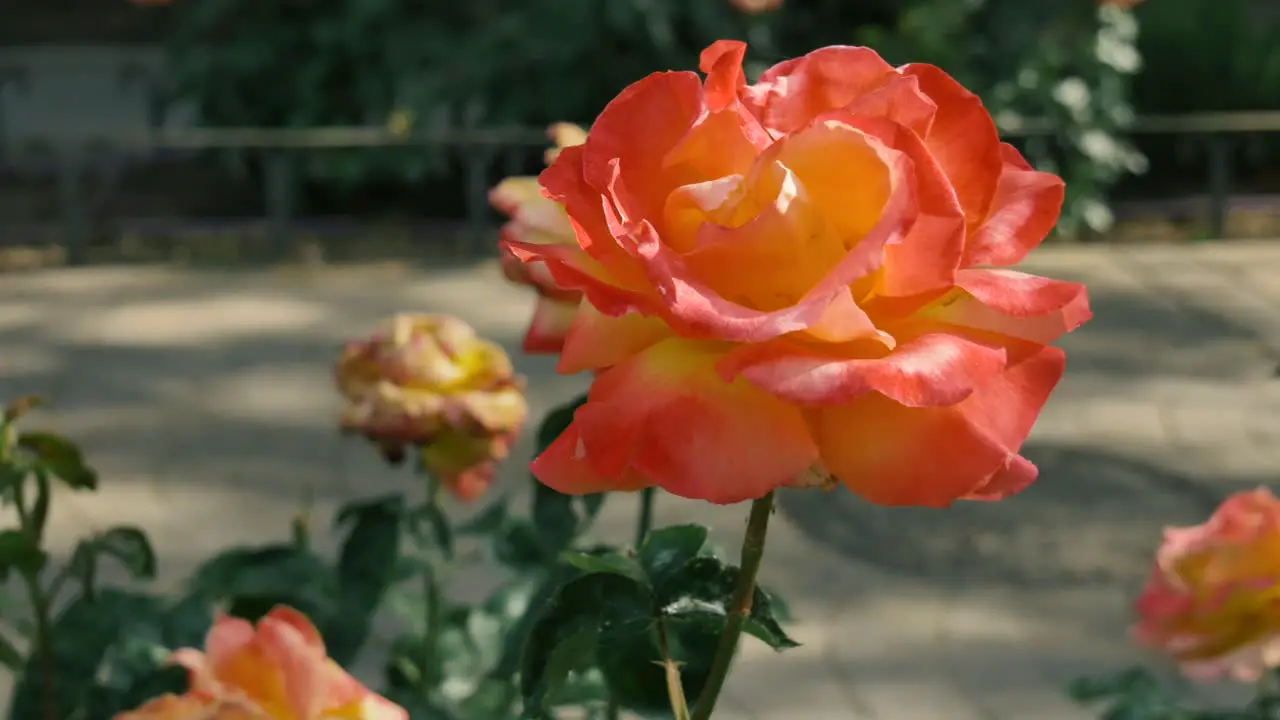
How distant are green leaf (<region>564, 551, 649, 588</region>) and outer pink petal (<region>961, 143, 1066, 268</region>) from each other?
223 mm

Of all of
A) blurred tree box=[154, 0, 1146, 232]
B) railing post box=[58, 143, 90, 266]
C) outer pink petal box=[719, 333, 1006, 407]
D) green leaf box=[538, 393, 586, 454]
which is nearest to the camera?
outer pink petal box=[719, 333, 1006, 407]

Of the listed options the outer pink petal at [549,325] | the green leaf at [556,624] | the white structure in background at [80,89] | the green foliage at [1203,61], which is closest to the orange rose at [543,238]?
the outer pink petal at [549,325]

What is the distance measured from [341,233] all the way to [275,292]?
1124 mm

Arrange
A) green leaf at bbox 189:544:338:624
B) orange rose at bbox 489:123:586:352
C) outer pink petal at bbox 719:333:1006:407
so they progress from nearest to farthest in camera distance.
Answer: outer pink petal at bbox 719:333:1006:407 → orange rose at bbox 489:123:586:352 → green leaf at bbox 189:544:338:624

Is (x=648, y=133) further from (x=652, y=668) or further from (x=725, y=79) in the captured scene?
(x=652, y=668)

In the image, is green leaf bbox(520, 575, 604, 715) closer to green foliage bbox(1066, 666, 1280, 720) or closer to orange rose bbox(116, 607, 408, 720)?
orange rose bbox(116, 607, 408, 720)

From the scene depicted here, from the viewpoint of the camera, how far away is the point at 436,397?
148 centimetres

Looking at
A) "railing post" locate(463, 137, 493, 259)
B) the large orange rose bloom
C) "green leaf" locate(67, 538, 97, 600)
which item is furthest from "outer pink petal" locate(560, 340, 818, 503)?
"railing post" locate(463, 137, 493, 259)

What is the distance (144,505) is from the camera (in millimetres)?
3730

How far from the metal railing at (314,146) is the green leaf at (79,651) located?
203 inches

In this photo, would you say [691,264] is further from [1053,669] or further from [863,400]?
[1053,669]

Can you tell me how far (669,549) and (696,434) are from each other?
0.22m

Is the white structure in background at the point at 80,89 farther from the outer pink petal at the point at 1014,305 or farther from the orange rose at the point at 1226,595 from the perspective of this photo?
the outer pink petal at the point at 1014,305

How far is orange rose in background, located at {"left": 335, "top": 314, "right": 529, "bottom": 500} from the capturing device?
1.47 metres
